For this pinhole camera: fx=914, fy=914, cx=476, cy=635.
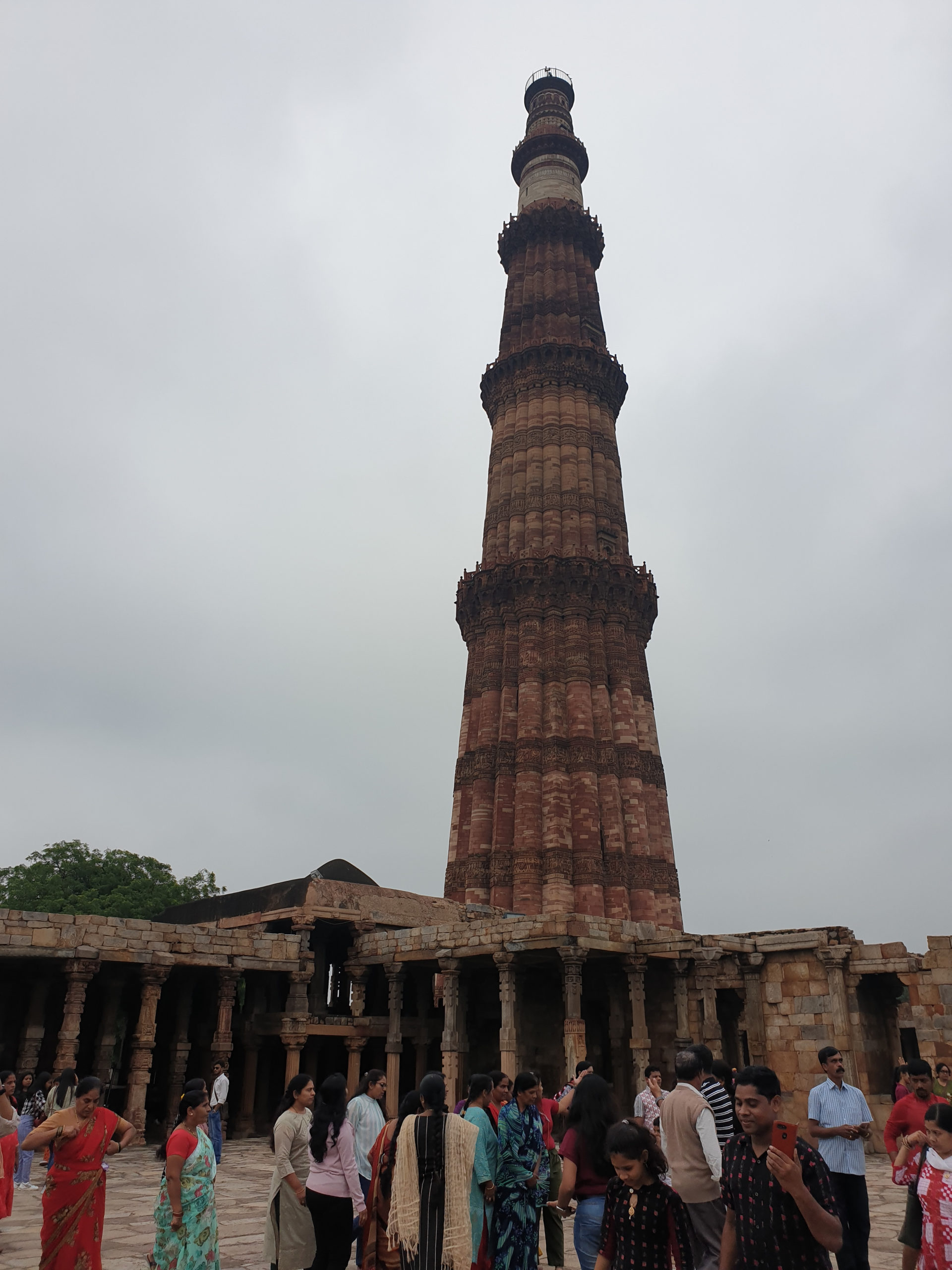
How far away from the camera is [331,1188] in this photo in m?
5.34

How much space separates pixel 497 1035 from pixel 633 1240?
1844 cm

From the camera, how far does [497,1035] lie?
20984 mm

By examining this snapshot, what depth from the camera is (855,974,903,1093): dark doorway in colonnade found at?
655 inches

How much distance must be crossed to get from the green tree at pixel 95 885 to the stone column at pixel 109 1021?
793 inches

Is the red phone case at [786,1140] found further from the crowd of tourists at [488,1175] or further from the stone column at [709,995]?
the stone column at [709,995]

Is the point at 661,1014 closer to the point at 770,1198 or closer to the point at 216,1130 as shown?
the point at 216,1130

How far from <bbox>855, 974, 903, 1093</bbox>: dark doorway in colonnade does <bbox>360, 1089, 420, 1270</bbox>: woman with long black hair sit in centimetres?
1336

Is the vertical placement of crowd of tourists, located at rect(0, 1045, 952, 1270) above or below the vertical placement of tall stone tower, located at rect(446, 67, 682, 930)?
below

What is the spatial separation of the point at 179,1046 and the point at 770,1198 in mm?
18182

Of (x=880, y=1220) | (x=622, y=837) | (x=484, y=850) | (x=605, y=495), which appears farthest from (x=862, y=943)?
(x=605, y=495)

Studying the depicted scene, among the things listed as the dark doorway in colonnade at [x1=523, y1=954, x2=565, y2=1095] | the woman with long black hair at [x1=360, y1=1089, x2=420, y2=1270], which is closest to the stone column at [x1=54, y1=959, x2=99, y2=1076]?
the dark doorway in colonnade at [x1=523, y1=954, x2=565, y2=1095]

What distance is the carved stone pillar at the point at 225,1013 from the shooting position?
57.6 feet

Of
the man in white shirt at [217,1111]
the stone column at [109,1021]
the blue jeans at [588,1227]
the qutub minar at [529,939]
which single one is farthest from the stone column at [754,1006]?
the blue jeans at [588,1227]

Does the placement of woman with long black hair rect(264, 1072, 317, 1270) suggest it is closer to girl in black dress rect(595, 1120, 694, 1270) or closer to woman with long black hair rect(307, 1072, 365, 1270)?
woman with long black hair rect(307, 1072, 365, 1270)
